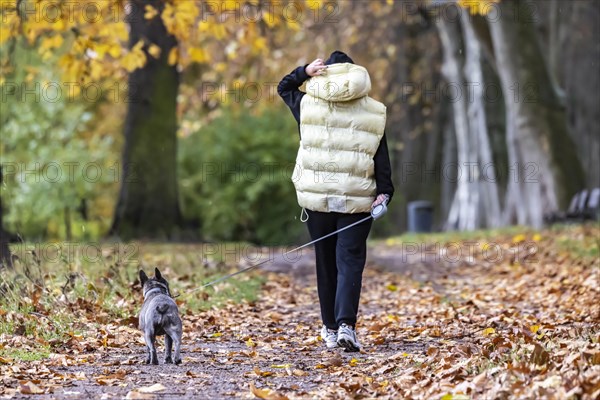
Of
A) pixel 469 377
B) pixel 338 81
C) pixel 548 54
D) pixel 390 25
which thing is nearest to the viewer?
pixel 469 377

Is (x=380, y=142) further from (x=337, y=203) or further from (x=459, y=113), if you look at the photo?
(x=459, y=113)

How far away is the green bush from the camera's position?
26234 mm

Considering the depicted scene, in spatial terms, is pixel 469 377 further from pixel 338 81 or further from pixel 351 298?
pixel 338 81

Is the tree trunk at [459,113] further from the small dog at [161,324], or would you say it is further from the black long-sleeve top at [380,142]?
the small dog at [161,324]

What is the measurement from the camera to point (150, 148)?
1959cm

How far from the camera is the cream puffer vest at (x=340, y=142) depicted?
312 inches

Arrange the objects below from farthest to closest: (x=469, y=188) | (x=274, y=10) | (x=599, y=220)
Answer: (x=469, y=188) → (x=599, y=220) → (x=274, y=10)

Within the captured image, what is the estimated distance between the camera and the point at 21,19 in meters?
13.0

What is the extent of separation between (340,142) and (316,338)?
184cm

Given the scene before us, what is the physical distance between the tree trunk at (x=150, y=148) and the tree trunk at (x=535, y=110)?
20.8ft

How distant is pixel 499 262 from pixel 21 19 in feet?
25.1

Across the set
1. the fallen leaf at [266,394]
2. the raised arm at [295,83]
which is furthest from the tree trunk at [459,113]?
the fallen leaf at [266,394]

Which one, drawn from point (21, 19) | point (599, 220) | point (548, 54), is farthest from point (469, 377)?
point (548, 54)

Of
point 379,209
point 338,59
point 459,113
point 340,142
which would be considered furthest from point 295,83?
point 459,113
